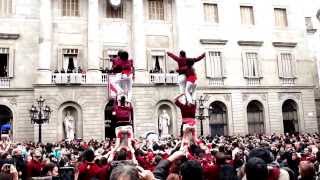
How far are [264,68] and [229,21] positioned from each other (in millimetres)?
5475

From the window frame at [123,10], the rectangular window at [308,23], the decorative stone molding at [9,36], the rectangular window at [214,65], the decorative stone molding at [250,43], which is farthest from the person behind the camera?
the rectangular window at [308,23]

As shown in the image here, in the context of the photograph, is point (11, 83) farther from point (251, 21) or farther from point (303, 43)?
point (303, 43)

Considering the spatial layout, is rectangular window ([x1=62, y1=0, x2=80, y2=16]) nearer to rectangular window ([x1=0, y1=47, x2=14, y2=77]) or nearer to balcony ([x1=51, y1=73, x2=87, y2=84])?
rectangular window ([x1=0, y1=47, x2=14, y2=77])

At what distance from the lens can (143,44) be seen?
34094 millimetres

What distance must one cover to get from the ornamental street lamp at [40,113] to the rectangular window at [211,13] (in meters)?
16.7

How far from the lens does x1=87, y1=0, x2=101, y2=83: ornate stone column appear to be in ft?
106

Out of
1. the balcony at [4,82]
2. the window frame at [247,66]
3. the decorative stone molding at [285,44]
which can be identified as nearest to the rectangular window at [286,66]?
the decorative stone molding at [285,44]

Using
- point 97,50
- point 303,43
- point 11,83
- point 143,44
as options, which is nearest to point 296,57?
point 303,43

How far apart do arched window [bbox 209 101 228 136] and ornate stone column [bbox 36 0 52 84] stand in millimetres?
14178

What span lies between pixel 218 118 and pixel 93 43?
1276 centimetres

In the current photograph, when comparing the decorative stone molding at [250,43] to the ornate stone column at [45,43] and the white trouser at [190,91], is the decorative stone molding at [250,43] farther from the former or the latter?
the white trouser at [190,91]

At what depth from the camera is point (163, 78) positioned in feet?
109

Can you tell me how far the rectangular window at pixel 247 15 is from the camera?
3838 cm

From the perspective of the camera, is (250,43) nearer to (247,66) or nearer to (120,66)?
(247,66)
